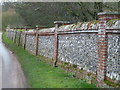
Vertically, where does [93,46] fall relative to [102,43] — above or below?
below

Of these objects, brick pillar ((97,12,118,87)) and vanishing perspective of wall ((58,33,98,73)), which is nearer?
brick pillar ((97,12,118,87))

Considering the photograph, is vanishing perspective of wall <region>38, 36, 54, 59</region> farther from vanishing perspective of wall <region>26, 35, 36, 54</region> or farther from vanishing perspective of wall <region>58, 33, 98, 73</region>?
vanishing perspective of wall <region>26, 35, 36, 54</region>

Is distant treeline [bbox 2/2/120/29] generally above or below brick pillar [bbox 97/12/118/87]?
above

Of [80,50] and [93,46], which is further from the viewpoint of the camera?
[80,50]

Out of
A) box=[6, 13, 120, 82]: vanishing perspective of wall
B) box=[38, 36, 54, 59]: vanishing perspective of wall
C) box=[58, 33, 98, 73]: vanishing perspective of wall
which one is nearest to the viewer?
box=[6, 13, 120, 82]: vanishing perspective of wall

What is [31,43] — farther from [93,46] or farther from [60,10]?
[93,46]

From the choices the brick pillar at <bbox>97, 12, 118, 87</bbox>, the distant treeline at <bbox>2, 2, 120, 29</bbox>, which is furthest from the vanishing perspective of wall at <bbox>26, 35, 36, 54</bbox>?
the brick pillar at <bbox>97, 12, 118, 87</bbox>

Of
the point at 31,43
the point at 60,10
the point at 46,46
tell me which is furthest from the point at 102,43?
the point at 60,10

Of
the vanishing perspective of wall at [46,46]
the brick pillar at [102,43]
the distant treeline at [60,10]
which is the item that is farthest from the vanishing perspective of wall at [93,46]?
the distant treeline at [60,10]

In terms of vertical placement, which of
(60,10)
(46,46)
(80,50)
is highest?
(60,10)

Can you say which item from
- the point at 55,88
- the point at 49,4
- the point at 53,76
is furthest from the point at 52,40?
the point at 49,4

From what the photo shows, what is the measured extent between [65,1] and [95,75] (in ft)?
37.0

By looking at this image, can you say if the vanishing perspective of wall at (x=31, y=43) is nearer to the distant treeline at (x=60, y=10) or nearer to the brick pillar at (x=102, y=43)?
the distant treeline at (x=60, y=10)

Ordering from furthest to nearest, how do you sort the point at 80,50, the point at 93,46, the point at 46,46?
1. the point at 46,46
2. the point at 80,50
3. the point at 93,46
